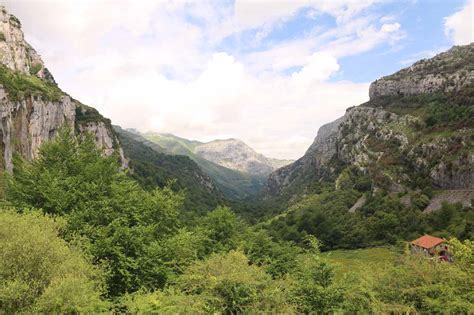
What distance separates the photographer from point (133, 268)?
3183 cm

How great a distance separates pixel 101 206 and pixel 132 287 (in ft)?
30.0

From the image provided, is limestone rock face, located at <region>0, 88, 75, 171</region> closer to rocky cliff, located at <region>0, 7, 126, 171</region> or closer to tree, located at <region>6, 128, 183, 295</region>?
rocky cliff, located at <region>0, 7, 126, 171</region>

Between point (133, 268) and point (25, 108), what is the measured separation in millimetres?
93381

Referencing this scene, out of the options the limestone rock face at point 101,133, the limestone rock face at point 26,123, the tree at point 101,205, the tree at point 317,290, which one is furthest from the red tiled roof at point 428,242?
the limestone rock face at point 101,133

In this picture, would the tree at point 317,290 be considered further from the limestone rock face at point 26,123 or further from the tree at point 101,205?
the limestone rock face at point 26,123

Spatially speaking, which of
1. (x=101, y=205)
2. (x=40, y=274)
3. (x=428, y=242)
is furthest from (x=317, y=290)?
(x=428, y=242)

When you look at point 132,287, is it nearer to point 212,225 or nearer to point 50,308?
point 50,308

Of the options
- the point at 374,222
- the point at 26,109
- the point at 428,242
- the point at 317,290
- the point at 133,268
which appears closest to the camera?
the point at 317,290

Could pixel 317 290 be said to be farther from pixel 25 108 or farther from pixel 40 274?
pixel 25 108

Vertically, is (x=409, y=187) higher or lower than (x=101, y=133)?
lower

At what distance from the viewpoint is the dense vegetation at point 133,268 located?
23.2 m

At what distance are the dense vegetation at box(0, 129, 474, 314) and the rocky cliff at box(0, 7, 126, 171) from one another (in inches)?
546

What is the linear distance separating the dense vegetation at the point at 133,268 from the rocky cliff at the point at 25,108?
13.9m

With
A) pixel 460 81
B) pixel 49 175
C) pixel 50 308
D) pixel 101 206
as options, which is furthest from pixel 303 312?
pixel 460 81
